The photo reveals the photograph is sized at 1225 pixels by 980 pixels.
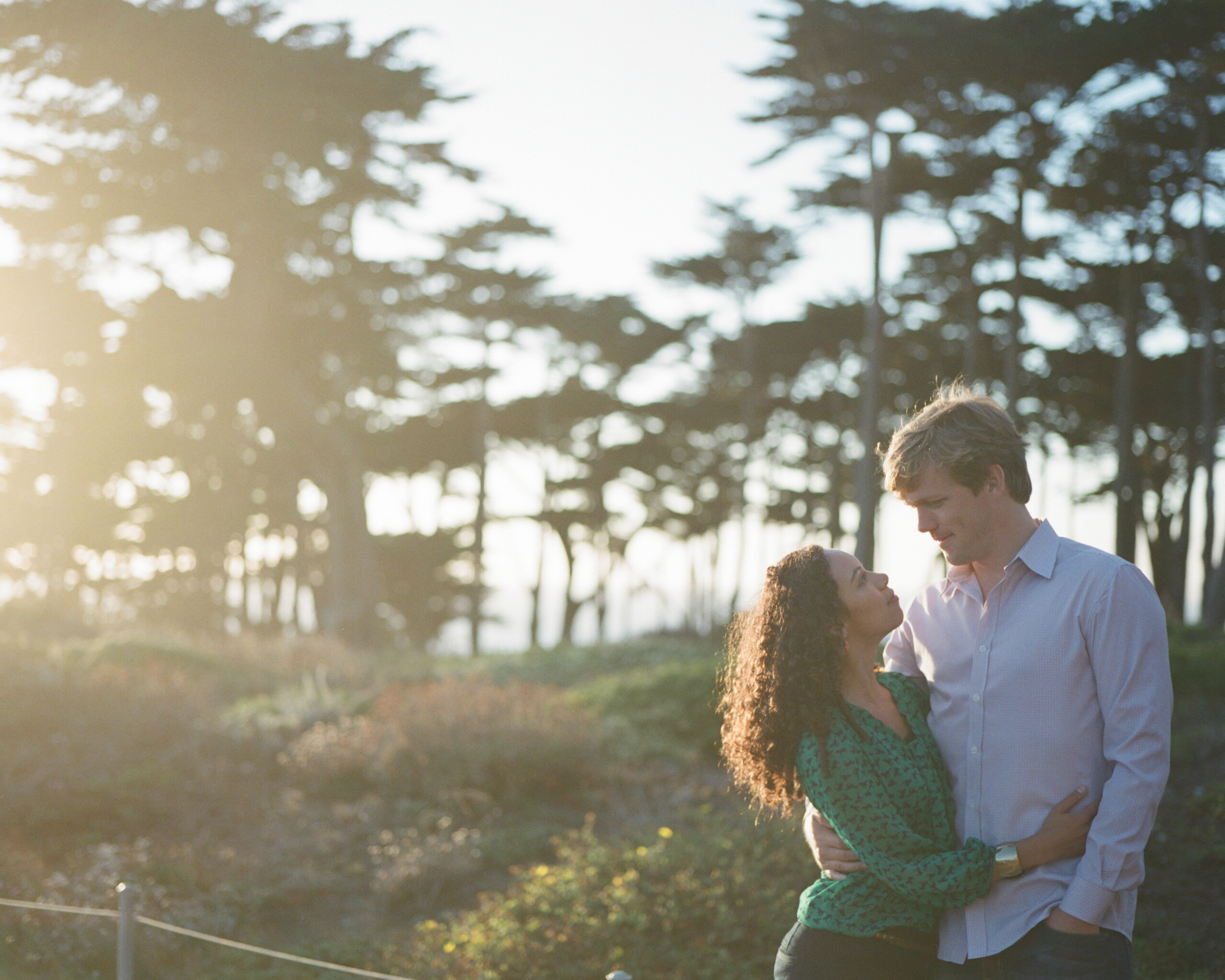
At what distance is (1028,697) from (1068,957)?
539 mm

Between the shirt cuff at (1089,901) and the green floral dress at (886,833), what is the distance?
19 cm

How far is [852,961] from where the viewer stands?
2.52 meters

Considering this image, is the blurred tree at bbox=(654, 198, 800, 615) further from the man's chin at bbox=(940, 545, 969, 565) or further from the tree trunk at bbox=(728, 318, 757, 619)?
the man's chin at bbox=(940, 545, 969, 565)

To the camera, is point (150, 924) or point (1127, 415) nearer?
point (150, 924)

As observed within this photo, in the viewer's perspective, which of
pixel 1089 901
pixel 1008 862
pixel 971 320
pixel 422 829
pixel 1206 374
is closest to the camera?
pixel 1089 901

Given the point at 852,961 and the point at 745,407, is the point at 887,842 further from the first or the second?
the point at 745,407

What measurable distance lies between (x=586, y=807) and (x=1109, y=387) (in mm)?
18618

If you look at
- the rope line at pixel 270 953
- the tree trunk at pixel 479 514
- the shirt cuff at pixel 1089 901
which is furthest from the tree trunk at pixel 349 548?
the shirt cuff at pixel 1089 901

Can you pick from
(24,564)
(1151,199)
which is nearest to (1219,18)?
(1151,199)

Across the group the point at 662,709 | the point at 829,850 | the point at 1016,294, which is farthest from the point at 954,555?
the point at 1016,294

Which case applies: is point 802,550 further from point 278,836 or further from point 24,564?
point 24,564

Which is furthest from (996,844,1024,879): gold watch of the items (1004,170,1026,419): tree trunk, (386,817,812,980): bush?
(1004,170,1026,419): tree trunk

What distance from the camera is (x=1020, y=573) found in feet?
8.47

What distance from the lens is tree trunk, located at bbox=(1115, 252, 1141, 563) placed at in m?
19.6
